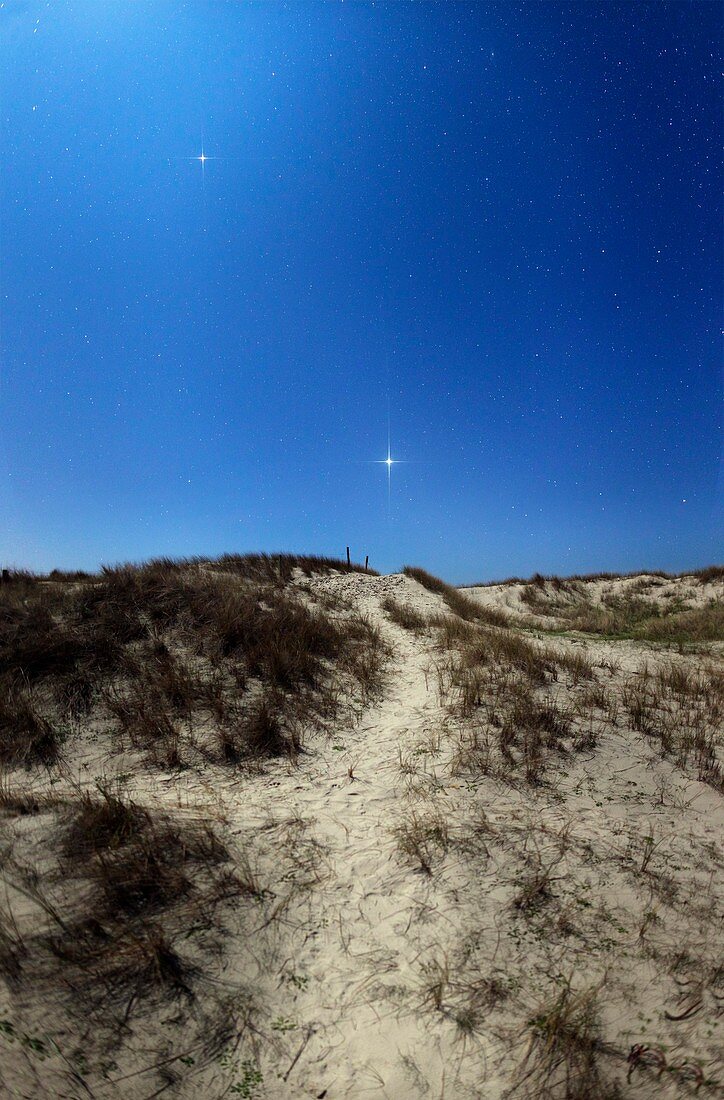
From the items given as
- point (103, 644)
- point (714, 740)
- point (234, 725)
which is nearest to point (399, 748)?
point (234, 725)

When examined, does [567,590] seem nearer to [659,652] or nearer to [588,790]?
[659,652]

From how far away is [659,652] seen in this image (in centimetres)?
1316

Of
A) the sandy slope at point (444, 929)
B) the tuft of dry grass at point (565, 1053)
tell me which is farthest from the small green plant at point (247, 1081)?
the tuft of dry grass at point (565, 1053)

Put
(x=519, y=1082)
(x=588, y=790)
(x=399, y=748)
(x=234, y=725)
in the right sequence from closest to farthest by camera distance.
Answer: (x=519, y=1082)
(x=588, y=790)
(x=399, y=748)
(x=234, y=725)

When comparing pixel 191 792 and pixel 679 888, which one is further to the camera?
pixel 191 792

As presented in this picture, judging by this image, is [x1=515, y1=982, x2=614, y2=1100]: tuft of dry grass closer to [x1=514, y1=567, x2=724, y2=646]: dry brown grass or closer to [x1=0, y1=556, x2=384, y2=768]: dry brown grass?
[x1=0, y1=556, x2=384, y2=768]: dry brown grass

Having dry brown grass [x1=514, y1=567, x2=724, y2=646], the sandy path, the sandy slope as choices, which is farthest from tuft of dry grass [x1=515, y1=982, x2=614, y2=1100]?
dry brown grass [x1=514, y1=567, x2=724, y2=646]

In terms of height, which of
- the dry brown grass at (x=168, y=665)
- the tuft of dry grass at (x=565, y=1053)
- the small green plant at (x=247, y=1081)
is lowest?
the small green plant at (x=247, y=1081)

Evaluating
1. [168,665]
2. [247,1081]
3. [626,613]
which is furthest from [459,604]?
[247,1081]

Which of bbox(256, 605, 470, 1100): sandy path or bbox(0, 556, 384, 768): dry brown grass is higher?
bbox(0, 556, 384, 768): dry brown grass

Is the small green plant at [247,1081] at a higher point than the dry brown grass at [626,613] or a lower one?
lower


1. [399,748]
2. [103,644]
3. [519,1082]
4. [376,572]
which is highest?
[376,572]

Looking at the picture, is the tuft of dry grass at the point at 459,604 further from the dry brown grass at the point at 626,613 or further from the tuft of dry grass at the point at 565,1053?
the tuft of dry grass at the point at 565,1053

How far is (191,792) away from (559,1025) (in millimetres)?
4207
